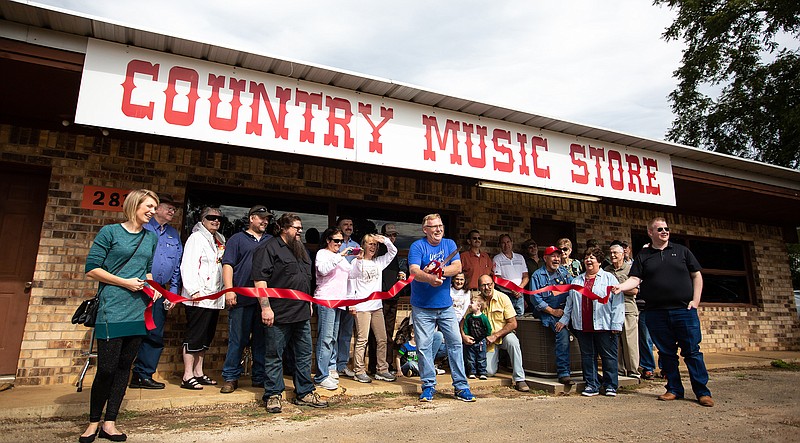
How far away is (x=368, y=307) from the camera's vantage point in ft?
19.0

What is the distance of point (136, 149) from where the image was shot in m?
5.88

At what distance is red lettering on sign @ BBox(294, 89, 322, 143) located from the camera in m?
5.00

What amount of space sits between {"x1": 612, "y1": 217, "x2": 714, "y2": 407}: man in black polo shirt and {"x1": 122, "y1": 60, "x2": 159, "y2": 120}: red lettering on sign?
5100 mm

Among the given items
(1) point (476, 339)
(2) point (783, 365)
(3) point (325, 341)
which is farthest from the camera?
(2) point (783, 365)

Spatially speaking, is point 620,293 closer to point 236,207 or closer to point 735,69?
point 236,207

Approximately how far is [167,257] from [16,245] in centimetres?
196

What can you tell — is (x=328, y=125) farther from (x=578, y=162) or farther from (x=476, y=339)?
(x=578, y=162)

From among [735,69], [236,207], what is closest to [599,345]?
[236,207]

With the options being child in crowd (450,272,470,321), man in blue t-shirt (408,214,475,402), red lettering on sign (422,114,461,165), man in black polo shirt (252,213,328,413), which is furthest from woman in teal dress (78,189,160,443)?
child in crowd (450,272,470,321)

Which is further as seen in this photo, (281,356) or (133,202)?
(281,356)

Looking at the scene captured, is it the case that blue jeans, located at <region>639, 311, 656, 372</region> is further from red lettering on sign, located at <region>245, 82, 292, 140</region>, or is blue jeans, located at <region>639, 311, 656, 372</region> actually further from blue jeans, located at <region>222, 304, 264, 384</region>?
red lettering on sign, located at <region>245, 82, 292, 140</region>

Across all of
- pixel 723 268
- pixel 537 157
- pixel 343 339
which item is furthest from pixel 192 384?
pixel 723 268

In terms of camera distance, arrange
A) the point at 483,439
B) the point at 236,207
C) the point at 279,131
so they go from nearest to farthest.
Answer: the point at 483,439, the point at 279,131, the point at 236,207

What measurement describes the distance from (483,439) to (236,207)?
437 centimetres
